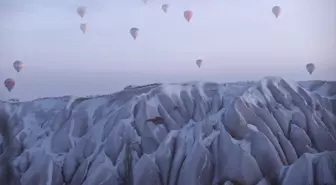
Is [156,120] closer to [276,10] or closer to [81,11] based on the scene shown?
[81,11]

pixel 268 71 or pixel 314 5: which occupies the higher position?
pixel 314 5

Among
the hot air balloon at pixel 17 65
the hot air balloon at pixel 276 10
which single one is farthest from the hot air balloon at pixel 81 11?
the hot air balloon at pixel 276 10

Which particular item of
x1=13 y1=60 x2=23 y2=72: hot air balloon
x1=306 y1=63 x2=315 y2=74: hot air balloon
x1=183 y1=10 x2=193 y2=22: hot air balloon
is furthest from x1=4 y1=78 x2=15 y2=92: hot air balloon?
x1=306 y1=63 x2=315 y2=74: hot air balloon

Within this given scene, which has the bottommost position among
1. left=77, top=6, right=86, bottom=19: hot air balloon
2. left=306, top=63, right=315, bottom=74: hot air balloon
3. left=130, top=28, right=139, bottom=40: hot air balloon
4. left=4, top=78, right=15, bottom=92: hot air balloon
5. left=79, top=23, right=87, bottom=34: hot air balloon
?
left=4, top=78, right=15, bottom=92: hot air balloon

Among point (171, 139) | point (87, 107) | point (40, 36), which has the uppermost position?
point (40, 36)

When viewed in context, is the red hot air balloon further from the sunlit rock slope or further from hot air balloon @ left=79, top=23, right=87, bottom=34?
hot air balloon @ left=79, top=23, right=87, bottom=34

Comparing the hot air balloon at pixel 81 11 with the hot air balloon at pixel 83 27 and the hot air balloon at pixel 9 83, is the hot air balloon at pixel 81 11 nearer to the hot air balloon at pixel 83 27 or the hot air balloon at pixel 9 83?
the hot air balloon at pixel 83 27

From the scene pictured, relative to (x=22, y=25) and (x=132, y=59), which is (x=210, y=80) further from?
(x=22, y=25)

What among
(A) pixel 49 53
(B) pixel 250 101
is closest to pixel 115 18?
(A) pixel 49 53
